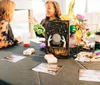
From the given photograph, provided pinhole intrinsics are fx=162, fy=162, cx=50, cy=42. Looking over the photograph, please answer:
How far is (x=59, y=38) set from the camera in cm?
135

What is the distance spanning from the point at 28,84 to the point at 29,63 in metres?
0.36

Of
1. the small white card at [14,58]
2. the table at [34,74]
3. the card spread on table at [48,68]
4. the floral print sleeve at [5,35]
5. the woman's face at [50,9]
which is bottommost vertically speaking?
the table at [34,74]

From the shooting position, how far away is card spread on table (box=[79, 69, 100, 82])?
0.94 metres

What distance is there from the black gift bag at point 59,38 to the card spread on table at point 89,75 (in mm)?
315

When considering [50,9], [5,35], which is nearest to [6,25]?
[5,35]

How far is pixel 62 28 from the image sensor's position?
1346mm

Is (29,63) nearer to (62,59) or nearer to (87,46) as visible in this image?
(62,59)

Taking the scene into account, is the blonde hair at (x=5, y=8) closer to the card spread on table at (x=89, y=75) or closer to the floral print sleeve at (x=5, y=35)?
the floral print sleeve at (x=5, y=35)

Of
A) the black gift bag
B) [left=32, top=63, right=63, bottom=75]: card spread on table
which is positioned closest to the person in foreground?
the black gift bag

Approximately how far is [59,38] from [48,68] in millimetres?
325

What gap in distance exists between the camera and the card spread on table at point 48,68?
1070 millimetres

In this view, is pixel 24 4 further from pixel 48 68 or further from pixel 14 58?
pixel 48 68

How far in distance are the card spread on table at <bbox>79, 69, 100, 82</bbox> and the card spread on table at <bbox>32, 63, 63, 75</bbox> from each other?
16cm

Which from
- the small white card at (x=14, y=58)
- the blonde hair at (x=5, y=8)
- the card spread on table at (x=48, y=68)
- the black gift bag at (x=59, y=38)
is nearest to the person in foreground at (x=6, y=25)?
the blonde hair at (x=5, y=8)
